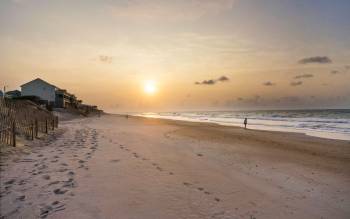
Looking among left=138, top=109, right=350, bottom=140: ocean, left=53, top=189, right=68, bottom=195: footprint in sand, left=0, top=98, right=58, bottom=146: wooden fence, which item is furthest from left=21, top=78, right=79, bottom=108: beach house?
left=53, top=189, right=68, bottom=195: footprint in sand

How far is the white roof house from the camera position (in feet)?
210

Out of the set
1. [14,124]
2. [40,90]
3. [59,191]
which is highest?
[40,90]

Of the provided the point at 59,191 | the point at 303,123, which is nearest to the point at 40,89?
the point at 303,123

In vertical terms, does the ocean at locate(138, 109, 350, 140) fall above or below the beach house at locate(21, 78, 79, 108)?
below

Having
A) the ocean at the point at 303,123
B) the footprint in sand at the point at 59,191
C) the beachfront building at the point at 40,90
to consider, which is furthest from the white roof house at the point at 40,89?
the footprint in sand at the point at 59,191

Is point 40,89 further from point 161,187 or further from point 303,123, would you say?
point 161,187

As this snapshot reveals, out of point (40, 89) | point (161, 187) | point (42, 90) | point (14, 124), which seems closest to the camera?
point (161, 187)

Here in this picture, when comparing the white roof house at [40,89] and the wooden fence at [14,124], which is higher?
the white roof house at [40,89]

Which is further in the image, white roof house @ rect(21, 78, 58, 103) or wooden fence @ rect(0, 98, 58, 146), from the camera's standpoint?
white roof house @ rect(21, 78, 58, 103)

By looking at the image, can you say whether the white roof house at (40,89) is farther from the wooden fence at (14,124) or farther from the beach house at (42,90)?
the wooden fence at (14,124)

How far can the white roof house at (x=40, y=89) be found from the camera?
63.9 m

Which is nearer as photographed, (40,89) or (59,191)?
(59,191)

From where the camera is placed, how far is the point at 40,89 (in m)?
64.9

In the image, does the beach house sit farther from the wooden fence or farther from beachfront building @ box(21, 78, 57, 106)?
the wooden fence
